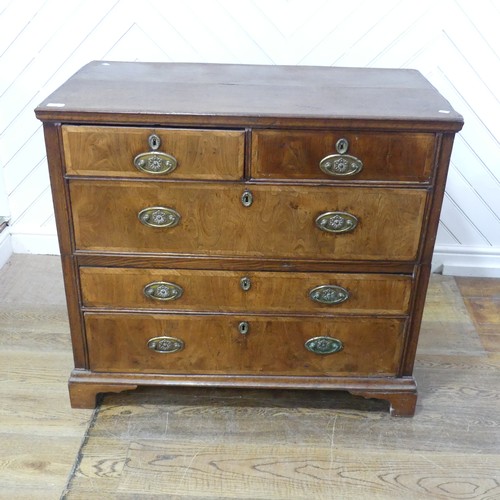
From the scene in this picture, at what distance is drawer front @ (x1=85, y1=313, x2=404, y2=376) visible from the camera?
1662 mm

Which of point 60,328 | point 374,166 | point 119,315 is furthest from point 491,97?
point 60,328

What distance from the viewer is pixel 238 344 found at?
1.69 m

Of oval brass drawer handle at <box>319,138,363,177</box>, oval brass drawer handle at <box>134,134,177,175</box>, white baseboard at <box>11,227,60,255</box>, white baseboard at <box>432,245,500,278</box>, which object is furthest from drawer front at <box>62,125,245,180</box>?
white baseboard at <box>432,245,500,278</box>

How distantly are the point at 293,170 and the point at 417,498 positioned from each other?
2.90 ft

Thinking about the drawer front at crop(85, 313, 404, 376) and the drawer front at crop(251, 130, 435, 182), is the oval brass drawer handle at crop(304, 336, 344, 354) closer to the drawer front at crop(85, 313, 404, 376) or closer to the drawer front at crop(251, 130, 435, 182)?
the drawer front at crop(85, 313, 404, 376)

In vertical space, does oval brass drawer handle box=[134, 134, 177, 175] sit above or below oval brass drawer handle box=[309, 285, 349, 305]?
above

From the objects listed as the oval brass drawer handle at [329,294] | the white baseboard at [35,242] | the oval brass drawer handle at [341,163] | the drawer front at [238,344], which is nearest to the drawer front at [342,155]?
the oval brass drawer handle at [341,163]

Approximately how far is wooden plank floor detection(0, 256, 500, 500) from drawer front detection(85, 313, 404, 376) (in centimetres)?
14

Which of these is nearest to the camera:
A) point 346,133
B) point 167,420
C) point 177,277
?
point 346,133

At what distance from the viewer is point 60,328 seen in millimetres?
2123

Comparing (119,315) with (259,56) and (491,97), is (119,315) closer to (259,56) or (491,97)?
(259,56)

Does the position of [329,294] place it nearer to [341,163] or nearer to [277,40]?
[341,163]

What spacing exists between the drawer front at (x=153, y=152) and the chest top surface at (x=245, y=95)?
0.12 ft

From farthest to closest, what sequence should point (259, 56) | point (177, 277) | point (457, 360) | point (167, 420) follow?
1. point (259, 56)
2. point (457, 360)
3. point (167, 420)
4. point (177, 277)
